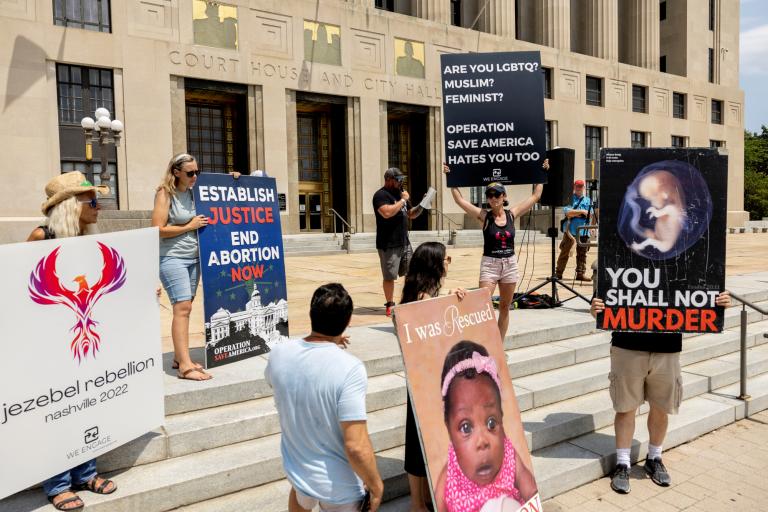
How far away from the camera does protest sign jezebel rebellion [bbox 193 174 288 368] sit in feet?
15.8

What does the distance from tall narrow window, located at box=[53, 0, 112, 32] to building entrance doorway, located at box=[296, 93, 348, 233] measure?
930 centimetres

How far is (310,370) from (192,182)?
2835mm

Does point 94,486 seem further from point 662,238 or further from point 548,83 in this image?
point 548,83

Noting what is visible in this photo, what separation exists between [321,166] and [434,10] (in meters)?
10.3

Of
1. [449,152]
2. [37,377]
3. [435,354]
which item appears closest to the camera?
[37,377]

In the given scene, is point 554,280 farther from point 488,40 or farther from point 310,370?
point 488,40

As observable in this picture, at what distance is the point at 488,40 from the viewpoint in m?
30.9

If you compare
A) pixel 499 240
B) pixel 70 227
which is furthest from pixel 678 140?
pixel 70 227

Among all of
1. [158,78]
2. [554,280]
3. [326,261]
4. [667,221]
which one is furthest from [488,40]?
[667,221]

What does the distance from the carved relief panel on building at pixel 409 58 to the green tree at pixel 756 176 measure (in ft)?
154

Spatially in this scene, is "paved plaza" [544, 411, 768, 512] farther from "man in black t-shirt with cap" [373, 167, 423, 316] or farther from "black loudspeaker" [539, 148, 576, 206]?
"black loudspeaker" [539, 148, 576, 206]

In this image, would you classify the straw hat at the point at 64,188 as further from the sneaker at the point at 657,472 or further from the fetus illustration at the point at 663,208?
the sneaker at the point at 657,472

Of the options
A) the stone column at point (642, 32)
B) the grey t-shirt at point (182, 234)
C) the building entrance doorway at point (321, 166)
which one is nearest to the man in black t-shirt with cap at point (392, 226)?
the grey t-shirt at point (182, 234)

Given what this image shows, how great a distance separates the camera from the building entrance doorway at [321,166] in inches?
1108
